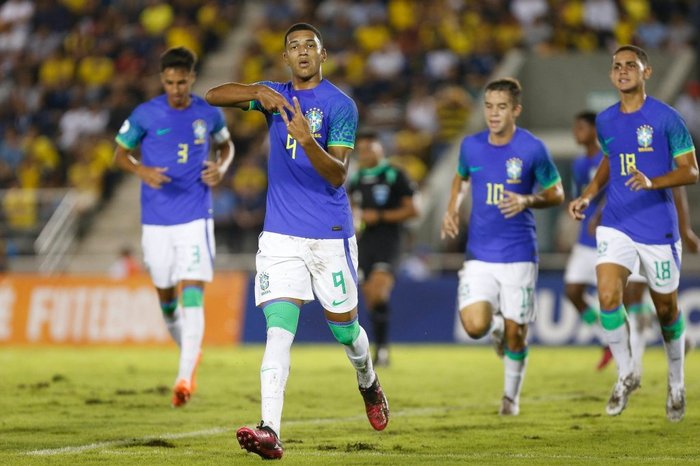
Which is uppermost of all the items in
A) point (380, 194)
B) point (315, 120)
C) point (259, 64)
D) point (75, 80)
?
point (259, 64)

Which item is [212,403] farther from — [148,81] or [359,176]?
[148,81]

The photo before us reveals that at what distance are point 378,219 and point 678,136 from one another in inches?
246

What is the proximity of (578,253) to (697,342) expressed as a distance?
16.6 feet

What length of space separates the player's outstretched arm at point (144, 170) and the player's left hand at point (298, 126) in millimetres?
3615

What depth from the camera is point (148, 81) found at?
89.6 ft

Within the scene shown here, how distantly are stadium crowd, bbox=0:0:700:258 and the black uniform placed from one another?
6.60 metres

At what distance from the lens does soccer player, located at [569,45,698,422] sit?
30.8 feet

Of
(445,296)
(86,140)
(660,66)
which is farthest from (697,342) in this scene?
(86,140)

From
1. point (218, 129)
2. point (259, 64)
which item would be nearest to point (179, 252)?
point (218, 129)

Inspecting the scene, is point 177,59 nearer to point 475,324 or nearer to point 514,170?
point 514,170

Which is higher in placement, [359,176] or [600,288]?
[359,176]

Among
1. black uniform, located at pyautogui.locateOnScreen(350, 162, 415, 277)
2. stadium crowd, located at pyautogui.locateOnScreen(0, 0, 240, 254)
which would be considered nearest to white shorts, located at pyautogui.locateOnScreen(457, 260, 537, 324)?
black uniform, located at pyautogui.locateOnScreen(350, 162, 415, 277)

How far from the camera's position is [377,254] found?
49.9ft

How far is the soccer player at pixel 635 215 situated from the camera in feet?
30.8
